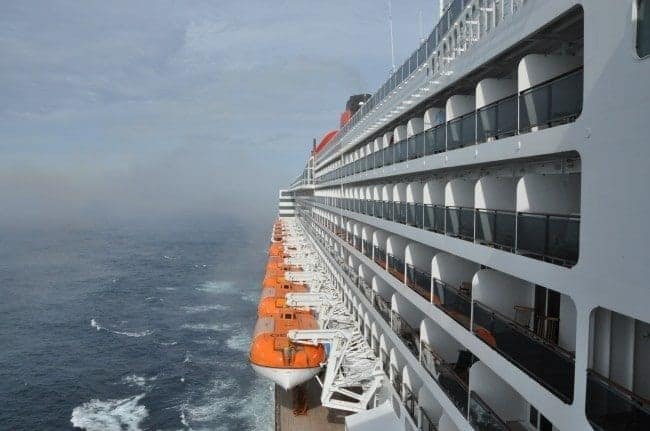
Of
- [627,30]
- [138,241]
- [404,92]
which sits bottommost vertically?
[138,241]

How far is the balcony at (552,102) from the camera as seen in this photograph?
6.71 metres

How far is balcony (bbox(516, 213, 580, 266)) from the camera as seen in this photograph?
6703mm

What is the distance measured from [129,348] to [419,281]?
2702 centimetres

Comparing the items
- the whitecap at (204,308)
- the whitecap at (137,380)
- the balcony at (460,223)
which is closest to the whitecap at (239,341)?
the whitecap at (137,380)

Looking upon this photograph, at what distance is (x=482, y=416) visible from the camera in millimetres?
9148

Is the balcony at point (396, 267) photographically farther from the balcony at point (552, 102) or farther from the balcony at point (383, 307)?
the balcony at point (552, 102)

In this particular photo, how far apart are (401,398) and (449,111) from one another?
8.61m

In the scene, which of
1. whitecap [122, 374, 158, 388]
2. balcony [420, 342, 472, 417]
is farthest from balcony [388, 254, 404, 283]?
whitecap [122, 374, 158, 388]

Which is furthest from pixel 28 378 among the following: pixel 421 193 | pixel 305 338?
pixel 421 193

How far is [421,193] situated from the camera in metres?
15.3

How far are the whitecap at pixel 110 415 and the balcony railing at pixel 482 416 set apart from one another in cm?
1896

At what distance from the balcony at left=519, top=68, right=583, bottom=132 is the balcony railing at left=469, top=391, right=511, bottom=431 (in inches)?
189

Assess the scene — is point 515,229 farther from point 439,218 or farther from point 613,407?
point 439,218

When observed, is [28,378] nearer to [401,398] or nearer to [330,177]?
[330,177]
